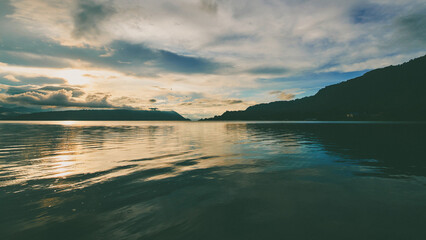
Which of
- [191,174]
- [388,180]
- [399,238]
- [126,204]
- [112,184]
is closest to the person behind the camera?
[399,238]

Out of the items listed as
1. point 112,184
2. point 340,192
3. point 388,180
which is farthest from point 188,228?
point 388,180

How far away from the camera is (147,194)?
1046 cm

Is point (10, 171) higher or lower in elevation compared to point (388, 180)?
higher

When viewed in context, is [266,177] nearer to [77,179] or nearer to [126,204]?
[126,204]

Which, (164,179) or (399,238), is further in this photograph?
(164,179)

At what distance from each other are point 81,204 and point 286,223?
9529mm

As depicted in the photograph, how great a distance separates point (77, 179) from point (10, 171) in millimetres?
6740

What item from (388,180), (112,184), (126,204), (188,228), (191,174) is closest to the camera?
(188,228)

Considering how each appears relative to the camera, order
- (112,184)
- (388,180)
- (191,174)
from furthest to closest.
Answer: (191,174) → (388,180) → (112,184)

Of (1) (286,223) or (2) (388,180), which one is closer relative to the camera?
(1) (286,223)

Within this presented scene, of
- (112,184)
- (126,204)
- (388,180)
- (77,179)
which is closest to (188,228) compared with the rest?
(126,204)

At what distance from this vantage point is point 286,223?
7594mm

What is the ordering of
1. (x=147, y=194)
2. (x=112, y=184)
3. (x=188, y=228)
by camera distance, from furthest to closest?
(x=112, y=184) < (x=147, y=194) < (x=188, y=228)

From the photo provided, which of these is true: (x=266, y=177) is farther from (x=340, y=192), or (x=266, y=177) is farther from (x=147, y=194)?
(x=147, y=194)
